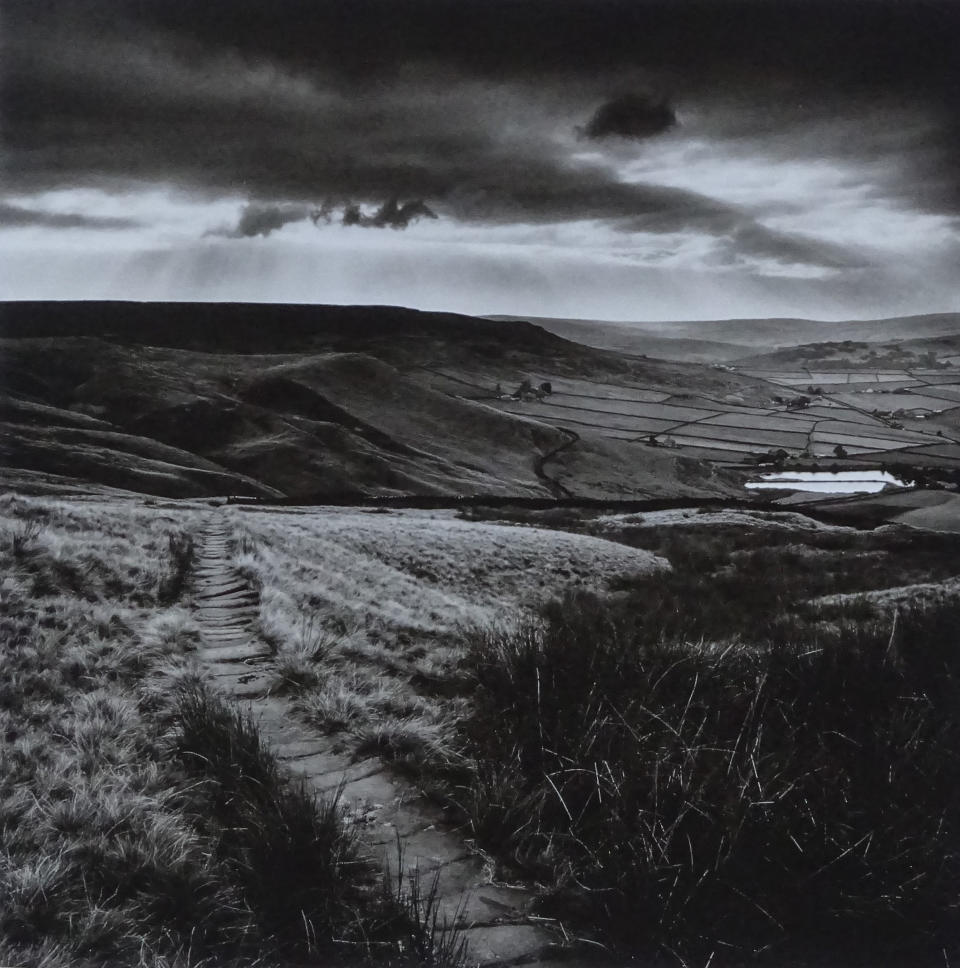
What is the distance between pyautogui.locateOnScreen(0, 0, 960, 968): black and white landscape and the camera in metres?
2.46

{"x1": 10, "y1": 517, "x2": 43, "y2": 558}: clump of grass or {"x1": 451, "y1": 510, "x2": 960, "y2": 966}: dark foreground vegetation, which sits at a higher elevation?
{"x1": 10, "y1": 517, "x2": 43, "y2": 558}: clump of grass

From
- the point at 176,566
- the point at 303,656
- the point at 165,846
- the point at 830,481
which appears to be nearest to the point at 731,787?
the point at 165,846

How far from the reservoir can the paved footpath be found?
4.74 m

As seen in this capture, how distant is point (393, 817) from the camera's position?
2.95 meters

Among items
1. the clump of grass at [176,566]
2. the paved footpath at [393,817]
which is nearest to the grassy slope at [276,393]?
the clump of grass at [176,566]

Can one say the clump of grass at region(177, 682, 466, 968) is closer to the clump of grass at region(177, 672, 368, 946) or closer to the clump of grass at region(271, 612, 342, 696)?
the clump of grass at region(177, 672, 368, 946)

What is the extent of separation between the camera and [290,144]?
18.7ft

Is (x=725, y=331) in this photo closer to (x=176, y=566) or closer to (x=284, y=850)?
(x=176, y=566)

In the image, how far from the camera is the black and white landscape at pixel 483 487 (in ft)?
8.07

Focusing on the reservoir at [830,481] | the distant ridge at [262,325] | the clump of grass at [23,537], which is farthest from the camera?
the distant ridge at [262,325]

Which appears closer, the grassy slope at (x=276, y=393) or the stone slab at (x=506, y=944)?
the stone slab at (x=506, y=944)

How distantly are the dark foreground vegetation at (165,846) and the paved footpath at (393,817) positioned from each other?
4.9 inches

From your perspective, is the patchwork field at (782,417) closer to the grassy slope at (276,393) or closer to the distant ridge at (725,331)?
the grassy slope at (276,393)

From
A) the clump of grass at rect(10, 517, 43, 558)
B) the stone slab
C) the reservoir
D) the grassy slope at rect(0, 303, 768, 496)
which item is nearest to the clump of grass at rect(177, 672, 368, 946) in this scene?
the stone slab
